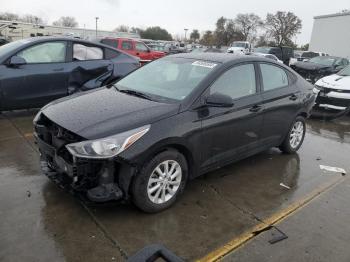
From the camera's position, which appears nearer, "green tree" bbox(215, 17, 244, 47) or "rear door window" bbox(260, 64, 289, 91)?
"rear door window" bbox(260, 64, 289, 91)

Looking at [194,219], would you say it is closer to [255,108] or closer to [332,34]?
[255,108]

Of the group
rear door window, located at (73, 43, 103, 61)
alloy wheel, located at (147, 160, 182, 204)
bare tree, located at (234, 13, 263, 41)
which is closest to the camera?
alloy wheel, located at (147, 160, 182, 204)

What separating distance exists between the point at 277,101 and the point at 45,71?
412 centimetres

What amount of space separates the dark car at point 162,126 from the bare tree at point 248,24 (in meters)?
69.2

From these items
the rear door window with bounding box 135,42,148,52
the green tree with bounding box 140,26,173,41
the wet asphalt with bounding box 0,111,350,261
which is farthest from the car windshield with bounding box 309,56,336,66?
the green tree with bounding box 140,26,173,41

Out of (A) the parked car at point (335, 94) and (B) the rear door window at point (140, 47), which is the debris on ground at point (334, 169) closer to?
(A) the parked car at point (335, 94)

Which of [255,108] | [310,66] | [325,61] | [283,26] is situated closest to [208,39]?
[283,26]

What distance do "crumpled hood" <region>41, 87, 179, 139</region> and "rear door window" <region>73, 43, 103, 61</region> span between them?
310cm

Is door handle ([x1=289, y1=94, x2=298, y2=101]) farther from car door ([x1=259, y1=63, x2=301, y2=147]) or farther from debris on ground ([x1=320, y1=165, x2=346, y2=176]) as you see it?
debris on ground ([x1=320, y1=165, x2=346, y2=176])

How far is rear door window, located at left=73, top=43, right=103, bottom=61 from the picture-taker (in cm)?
692

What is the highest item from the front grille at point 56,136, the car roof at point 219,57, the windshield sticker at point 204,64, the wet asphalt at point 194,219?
the car roof at point 219,57

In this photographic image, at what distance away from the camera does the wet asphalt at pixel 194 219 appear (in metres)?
3.01

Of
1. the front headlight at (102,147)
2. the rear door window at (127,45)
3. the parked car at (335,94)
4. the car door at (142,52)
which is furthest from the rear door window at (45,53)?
the car door at (142,52)

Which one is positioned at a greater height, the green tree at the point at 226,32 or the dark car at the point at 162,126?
the green tree at the point at 226,32
